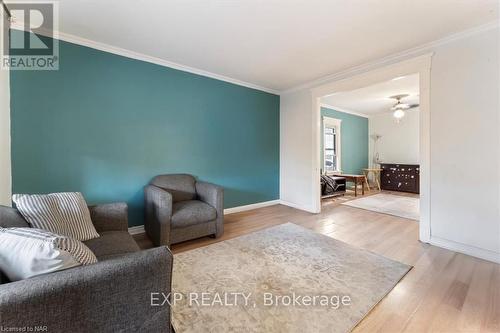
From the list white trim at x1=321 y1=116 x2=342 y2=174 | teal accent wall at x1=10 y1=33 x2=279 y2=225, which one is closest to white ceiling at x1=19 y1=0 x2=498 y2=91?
teal accent wall at x1=10 y1=33 x2=279 y2=225

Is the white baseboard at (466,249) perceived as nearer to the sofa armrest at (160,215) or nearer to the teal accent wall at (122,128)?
the teal accent wall at (122,128)

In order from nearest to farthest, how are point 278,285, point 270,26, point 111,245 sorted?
point 111,245, point 278,285, point 270,26

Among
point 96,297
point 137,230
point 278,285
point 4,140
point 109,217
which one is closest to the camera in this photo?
point 96,297

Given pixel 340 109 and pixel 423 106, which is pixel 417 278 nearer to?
pixel 423 106

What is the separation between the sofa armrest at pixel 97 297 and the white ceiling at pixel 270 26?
7.08 ft

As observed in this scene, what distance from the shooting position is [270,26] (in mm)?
2303

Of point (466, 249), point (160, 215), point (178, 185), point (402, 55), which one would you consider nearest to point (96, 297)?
point (160, 215)

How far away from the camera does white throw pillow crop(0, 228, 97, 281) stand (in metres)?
0.86

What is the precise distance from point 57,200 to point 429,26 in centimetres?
391

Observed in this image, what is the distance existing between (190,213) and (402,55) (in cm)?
342

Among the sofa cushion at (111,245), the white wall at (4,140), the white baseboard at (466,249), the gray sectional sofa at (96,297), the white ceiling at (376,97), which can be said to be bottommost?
the white baseboard at (466,249)

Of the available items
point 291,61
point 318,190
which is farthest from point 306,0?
point 318,190

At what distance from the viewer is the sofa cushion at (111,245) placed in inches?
59.7

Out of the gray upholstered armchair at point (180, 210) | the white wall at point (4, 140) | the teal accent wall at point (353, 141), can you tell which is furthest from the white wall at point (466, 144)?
the white wall at point (4, 140)
